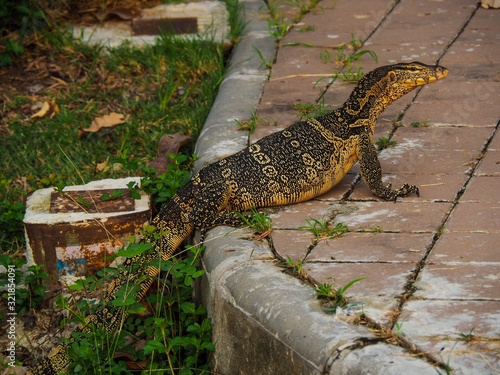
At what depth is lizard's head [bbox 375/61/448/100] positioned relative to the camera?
4430 mm

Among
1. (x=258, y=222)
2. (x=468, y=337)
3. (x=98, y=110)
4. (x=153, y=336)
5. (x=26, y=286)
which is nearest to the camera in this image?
(x=468, y=337)

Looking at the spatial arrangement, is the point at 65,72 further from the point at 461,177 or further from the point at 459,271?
the point at 459,271

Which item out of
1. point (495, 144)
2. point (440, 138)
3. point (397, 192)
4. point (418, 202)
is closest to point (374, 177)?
point (397, 192)

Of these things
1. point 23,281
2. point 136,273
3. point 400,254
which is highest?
point 400,254

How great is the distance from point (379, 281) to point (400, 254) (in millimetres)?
323

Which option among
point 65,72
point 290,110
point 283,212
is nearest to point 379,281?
point 283,212

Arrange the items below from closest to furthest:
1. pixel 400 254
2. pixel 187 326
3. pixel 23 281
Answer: pixel 400 254 < pixel 187 326 < pixel 23 281

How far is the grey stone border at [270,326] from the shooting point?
8.93ft

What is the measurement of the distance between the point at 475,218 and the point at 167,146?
2764 mm

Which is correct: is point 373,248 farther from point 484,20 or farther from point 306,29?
point 484,20

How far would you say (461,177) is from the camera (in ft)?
14.4

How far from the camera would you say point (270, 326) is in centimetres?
314

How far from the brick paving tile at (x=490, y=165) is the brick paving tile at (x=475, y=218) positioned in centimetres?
45

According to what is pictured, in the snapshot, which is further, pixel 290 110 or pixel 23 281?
pixel 290 110
